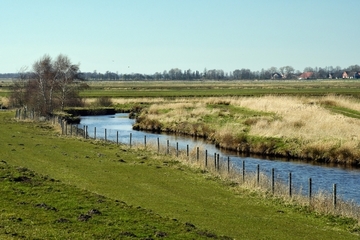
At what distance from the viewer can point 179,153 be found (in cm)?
4266

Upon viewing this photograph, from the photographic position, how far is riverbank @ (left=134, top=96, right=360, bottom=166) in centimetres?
4728

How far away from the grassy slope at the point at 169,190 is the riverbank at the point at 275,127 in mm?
14871

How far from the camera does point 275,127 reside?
57594mm

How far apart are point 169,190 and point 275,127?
105 ft

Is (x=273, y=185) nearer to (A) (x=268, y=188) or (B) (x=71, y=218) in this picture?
(A) (x=268, y=188)

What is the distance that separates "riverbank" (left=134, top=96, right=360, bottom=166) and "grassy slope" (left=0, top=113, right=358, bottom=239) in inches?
585

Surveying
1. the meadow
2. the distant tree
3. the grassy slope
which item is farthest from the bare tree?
the grassy slope

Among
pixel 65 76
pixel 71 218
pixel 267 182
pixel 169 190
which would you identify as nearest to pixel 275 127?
pixel 267 182

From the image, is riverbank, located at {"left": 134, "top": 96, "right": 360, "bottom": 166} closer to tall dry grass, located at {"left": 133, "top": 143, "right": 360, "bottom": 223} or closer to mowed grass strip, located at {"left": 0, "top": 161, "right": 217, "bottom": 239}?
tall dry grass, located at {"left": 133, "top": 143, "right": 360, "bottom": 223}

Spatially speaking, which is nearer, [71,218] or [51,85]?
[71,218]

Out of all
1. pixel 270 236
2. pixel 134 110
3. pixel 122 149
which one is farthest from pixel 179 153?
pixel 134 110

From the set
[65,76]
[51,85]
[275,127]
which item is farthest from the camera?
[65,76]

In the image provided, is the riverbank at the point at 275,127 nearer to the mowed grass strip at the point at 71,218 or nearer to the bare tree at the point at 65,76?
the bare tree at the point at 65,76

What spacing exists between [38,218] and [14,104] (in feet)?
304
